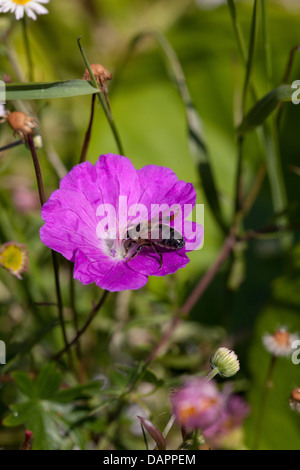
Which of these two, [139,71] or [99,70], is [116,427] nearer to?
[99,70]

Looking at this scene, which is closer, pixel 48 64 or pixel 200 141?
pixel 200 141

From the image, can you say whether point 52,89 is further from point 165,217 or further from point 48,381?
point 48,381

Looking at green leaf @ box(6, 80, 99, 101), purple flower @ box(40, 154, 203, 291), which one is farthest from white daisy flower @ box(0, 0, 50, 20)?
purple flower @ box(40, 154, 203, 291)

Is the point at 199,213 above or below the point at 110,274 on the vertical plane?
below

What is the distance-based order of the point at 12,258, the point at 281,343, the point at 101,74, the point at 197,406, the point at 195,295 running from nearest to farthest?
the point at 197,406 → the point at 101,74 → the point at 12,258 → the point at 281,343 → the point at 195,295

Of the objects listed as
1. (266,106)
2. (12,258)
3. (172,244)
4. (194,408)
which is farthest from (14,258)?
(266,106)

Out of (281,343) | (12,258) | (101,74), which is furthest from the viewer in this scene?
(281,343)
